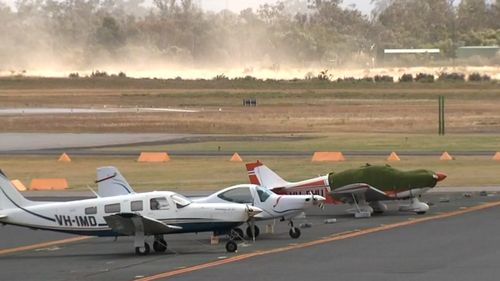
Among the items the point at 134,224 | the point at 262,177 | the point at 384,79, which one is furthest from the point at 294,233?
the point at 384,79

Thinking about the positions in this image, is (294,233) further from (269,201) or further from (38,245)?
(38,245)

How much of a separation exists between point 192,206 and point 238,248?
1.78m

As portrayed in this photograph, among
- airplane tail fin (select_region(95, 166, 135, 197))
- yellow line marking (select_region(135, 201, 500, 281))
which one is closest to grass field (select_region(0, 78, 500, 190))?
yellow line marking (select_region(135, 201, 500, 281))

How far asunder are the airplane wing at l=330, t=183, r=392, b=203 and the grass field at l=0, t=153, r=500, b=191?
507 inches

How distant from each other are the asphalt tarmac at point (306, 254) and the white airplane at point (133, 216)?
693 mm

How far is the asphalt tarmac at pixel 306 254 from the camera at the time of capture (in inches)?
1104

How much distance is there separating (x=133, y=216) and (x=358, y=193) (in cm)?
1134

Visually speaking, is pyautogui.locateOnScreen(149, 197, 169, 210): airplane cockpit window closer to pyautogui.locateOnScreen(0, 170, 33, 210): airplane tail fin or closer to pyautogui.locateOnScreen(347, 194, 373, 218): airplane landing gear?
pyautogui.locateOnScreen(0, 170, 33, 210): airplane tail fin

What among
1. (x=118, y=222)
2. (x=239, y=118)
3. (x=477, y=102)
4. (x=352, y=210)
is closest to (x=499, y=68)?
(x=477, y=102)

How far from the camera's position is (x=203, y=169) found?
63.6m

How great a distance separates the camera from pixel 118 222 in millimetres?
32438

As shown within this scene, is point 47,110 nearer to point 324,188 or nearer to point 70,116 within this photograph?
point 70,116

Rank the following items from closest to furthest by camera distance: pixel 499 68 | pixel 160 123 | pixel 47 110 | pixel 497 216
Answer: pixel 497 216
pixel 160 123
pixel 47 110
pixel 499 68

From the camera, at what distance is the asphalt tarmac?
92.0 ft
